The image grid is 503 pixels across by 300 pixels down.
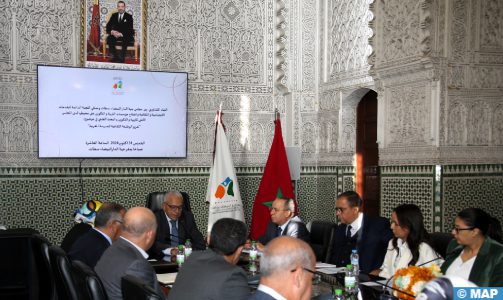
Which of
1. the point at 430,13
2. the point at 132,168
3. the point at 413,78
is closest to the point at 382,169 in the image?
the point at 413,78

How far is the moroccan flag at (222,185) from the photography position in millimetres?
7359

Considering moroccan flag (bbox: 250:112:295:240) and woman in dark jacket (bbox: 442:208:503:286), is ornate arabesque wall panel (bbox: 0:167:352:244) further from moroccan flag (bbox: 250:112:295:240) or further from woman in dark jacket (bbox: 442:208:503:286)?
woman in dark jacket (bbox: 442:208:503:286)

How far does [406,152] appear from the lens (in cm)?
634

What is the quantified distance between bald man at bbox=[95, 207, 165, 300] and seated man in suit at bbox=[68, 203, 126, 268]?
64cm

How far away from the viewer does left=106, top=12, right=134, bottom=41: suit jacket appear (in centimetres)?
743

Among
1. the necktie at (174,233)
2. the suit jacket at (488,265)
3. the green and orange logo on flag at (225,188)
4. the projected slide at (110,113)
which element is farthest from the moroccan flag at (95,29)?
the suit jacket at (488,265)

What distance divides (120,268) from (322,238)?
2523 millimetres

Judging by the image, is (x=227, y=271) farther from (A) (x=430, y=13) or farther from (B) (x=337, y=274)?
(A) (x=430, y=13)

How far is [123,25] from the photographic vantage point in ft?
24.6

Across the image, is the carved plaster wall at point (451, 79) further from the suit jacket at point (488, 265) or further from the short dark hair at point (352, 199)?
the suit jacket at point (488, 265)

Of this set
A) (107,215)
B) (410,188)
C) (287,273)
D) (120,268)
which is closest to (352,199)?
(410,188)

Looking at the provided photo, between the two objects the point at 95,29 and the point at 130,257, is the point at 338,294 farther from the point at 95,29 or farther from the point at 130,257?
the point at 95,29

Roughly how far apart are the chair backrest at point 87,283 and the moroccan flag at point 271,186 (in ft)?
14.9

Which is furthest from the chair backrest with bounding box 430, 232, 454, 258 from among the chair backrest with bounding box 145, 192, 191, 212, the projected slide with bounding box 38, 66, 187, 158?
the projected slide with bounding box 38, 66, 187, 158
